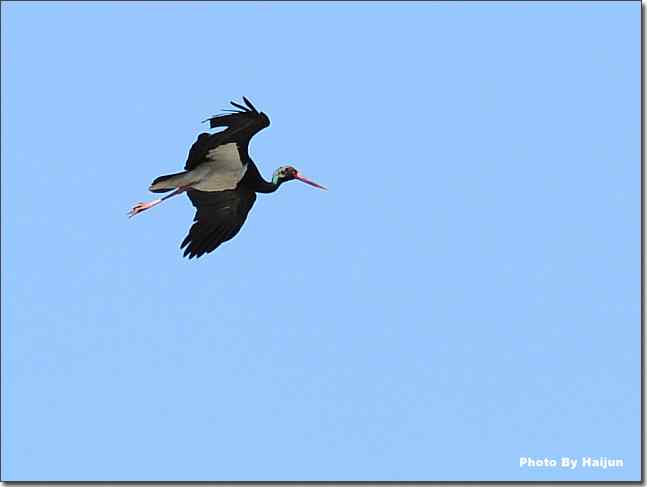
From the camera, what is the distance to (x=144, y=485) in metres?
24.3

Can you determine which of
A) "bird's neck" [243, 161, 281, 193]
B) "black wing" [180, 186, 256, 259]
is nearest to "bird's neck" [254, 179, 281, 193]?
"bird's neck" [243, 161, 281, 193]

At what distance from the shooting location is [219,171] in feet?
87.2

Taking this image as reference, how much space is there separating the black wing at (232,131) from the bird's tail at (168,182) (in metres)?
0.14

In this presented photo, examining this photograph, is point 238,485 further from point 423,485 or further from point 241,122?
point 241,122

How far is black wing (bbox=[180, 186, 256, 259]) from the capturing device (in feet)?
86.8

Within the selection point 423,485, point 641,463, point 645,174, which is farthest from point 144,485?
point 645,174

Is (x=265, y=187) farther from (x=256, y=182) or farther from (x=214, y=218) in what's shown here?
(x=214, y=218)

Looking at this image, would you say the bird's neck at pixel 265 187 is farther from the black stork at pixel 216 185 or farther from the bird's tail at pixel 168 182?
the bird's tail at pixel 168 182

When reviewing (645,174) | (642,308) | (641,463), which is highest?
(645,174)

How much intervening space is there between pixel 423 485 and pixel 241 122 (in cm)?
503

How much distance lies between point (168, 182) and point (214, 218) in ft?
Answer: 2.56

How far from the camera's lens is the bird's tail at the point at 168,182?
2633cm

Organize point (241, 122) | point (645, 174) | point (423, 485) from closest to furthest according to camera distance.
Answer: point (423, 485)
point (241, 122)
point (645, 174)

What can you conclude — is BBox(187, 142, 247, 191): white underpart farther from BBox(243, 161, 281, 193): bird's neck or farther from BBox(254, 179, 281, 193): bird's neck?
BBox(254, 179, 281, 193): bird's neck
